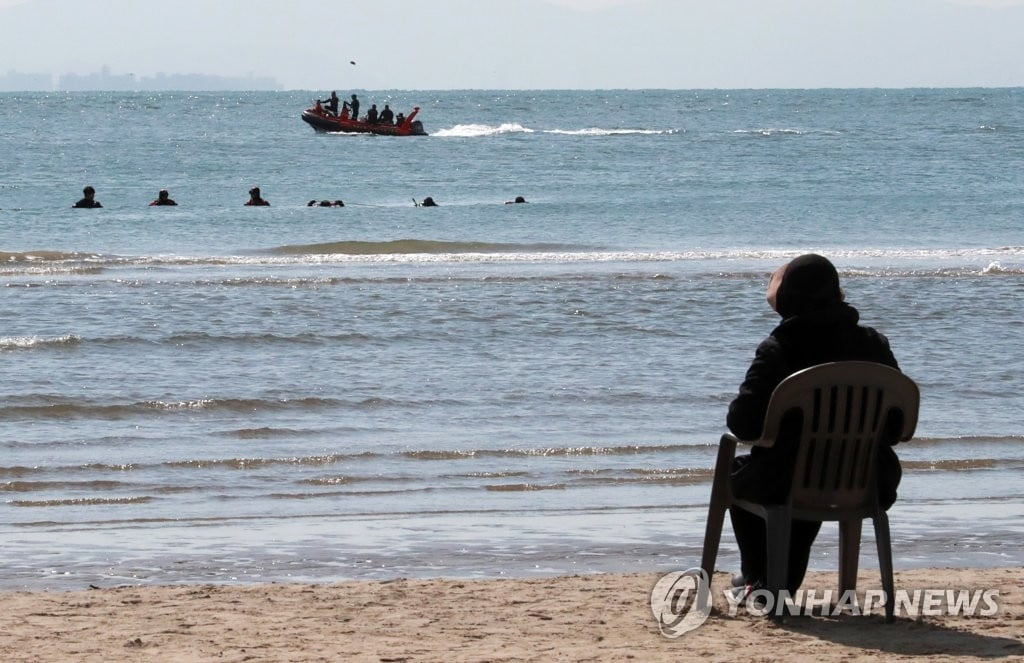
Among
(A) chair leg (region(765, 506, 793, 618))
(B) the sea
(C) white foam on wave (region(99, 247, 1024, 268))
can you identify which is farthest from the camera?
(C) white foam on wave (region(99, 247, 1024, 268))

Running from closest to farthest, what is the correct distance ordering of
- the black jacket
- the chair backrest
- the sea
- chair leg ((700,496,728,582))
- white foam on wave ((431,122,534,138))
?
1. the chair backrest
2. the black jacket
3. chair leg ((700,496,728,582))
4. the sea
5. white foam on wave ((431,122,534,138))

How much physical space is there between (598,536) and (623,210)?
84.4 ft

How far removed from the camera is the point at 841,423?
16.0 feet

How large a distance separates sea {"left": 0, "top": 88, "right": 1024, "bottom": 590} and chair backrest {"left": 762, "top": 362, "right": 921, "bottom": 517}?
5.27 feet

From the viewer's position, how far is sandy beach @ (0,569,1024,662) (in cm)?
488

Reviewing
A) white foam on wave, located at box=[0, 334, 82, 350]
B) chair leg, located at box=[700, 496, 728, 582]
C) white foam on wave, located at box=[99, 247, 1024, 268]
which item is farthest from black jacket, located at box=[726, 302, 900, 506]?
white foam on wave, located at box=[99, 247, 1024, 268]

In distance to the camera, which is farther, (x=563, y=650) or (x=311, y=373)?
(x=311, y=373)

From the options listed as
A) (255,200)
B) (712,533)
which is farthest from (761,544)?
(255,200)

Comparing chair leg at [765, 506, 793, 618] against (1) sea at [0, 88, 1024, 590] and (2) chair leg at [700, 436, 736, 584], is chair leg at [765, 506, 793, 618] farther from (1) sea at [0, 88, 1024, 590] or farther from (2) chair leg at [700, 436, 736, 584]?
(1) sea at [0, 88, 1024, 590]

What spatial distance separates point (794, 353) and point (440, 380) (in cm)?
677

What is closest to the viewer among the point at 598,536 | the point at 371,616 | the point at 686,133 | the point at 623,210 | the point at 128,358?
the point at 371,616

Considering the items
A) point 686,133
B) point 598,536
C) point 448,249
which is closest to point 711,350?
point 598,536

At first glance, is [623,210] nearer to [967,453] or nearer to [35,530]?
[967,453]

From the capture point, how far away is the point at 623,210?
32500 millimetres
